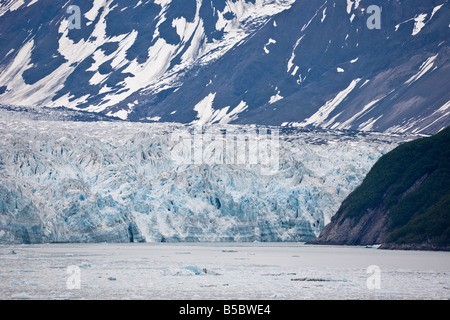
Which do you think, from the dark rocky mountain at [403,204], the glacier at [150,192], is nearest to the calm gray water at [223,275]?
the dark rocky mountain at [403,204]

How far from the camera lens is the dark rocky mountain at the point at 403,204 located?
50.1m

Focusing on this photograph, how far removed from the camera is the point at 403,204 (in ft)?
177

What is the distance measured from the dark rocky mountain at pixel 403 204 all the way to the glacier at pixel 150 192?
4.72m

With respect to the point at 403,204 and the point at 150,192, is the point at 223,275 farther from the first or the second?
the point at 150,192

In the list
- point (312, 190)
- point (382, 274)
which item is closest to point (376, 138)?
point (312, 190)

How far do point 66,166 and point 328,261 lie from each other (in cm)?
2645

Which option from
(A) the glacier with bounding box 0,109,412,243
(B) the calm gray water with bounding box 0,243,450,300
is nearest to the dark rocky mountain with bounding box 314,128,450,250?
(B) the calm gray water with bounding box 0,243,450,300

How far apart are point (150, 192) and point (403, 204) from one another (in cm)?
1970

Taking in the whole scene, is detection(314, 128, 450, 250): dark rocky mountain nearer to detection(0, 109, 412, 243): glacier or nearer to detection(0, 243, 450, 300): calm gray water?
detection(0, 243, 450, 300): calm gray water

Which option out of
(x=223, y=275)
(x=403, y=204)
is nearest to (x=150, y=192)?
(x=403, y=204)

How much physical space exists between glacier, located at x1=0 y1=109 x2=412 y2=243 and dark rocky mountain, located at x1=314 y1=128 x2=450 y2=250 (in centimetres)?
472

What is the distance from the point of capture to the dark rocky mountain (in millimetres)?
50125
